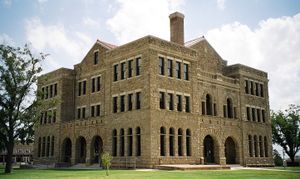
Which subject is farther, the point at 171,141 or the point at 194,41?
the point at 194,41

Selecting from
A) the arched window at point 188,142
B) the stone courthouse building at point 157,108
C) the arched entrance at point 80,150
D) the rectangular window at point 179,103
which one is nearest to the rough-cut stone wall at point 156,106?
the stone courthouse building at point 157,108

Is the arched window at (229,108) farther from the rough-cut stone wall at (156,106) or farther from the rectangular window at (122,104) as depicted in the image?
the rectangular window at (122,104)

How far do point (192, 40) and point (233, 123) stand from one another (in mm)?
10917

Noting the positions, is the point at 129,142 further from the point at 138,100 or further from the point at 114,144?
the point at 138,100

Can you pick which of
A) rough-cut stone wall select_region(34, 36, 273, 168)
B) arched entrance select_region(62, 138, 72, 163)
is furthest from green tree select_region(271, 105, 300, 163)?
arched entrance select_region(62, 138, 72, 163)

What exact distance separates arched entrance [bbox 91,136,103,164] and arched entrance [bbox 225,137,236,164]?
14.5m

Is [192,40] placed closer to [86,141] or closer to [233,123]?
[233,123]

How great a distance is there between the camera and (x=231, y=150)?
41.9 m

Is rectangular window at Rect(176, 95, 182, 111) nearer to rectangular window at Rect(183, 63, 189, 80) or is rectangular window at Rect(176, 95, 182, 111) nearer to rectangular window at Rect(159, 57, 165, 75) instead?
rectangular window at Rect(183, 63, 189, 80)

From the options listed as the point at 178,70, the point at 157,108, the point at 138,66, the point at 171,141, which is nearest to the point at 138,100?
the point at 157,108

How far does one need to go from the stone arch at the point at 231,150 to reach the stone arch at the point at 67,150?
18.8 m

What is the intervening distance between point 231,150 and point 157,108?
1359cm

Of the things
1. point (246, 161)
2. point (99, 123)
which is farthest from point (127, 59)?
point (246, 161)

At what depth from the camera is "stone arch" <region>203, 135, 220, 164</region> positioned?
38.4 meters
